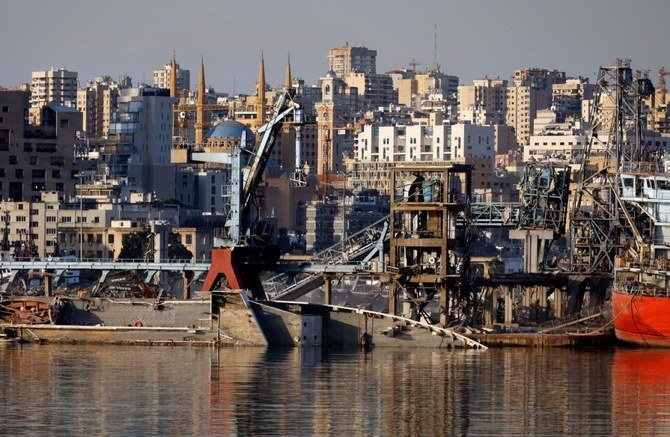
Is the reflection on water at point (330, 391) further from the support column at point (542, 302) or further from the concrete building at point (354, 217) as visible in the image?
the concrete building at point (354, 217)

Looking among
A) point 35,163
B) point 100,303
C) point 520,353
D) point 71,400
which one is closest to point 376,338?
point 520,353

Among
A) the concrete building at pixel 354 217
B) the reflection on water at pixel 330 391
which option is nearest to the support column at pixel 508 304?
the reflection on water at pixel 330 391

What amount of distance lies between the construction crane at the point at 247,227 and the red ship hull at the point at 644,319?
15921mm

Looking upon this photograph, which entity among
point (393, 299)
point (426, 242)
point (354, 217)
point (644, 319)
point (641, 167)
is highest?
point (641, 167)

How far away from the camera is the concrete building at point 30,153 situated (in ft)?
619

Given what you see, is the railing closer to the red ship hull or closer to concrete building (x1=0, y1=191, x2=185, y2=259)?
the red ship hull

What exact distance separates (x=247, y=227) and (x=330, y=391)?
23.9m

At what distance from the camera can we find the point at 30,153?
19100cm

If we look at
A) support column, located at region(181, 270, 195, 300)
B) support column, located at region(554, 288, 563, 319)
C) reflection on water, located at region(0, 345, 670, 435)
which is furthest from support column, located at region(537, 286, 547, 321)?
support column, located at region(181, 270, 195, 300)

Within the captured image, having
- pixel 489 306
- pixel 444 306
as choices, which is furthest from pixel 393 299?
pixel 489 306

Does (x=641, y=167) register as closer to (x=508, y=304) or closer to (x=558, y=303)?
(x=558, y=303)

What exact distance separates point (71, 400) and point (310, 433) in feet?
36.4

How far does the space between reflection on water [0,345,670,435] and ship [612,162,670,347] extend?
214 centimetres

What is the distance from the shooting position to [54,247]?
161625 millimetres
